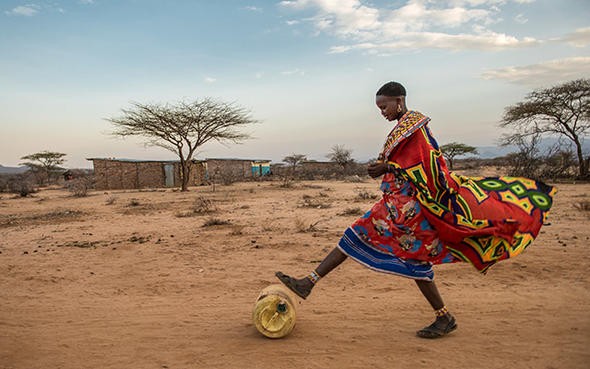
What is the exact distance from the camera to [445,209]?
250cm

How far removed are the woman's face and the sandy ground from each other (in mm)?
1605

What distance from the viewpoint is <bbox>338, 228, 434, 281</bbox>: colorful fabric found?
8.64ft

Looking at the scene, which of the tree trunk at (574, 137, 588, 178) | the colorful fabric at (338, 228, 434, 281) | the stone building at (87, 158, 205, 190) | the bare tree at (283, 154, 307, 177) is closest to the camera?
the colorful fabric at (338, 228, 434, 281)

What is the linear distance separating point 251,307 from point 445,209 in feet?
6.46

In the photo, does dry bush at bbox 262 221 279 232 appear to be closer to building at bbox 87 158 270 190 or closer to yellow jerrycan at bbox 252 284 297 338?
yellow jerrycan at bbox 252 284 297 338

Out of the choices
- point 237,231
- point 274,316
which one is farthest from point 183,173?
point 274,316

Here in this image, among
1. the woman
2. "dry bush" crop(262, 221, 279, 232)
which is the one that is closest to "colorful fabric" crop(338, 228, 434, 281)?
the woman

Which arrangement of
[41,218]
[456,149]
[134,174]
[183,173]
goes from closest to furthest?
[41,218] → [183,173] → [134,174] → [456,149]

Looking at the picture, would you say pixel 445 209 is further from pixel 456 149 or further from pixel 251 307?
pixel 456 149

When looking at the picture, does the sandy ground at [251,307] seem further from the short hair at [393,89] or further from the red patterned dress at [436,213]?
the short hair at [393,89]

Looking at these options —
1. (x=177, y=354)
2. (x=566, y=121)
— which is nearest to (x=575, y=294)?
(x=177, y=354)

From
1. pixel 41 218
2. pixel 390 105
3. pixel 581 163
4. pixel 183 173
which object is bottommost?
pixel 41 218

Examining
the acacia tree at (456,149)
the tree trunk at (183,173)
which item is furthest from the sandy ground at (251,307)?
the acacia tree at (456,149)

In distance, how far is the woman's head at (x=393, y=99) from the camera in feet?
9.04
